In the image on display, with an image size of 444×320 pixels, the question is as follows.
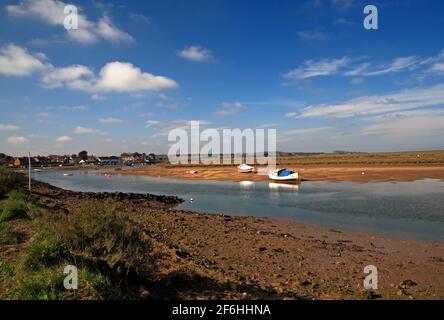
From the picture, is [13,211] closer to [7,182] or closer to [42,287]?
[42,287]

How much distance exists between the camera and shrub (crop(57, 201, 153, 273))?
22.1 ft

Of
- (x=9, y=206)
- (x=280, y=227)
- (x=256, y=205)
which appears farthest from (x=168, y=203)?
(x=9, y=206)

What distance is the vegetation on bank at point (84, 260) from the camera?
544 centimetres

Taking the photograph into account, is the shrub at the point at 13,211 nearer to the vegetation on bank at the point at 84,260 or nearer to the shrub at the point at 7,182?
the vegetation on bank at the point at 84,260

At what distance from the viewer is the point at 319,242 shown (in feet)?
45.0

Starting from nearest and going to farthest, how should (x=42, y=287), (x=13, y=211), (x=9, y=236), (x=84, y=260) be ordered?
1. (x=42, y=287)
2. (x=84, y=260)
3. (x=9, y=236)
4. (x=13, y=211)

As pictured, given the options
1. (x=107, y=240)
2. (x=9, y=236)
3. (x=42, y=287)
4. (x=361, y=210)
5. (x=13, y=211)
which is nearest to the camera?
(x=42, y=287)

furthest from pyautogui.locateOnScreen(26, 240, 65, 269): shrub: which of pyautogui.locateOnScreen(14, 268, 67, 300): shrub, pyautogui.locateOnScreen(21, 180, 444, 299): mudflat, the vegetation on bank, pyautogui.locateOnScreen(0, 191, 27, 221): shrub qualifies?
pyautogui.locateOnScreen(0, 191, 27, 221): shrub

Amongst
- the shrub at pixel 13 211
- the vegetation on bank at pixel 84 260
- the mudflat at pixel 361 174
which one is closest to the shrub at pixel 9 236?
the vegetation on bank at pixel 84 260

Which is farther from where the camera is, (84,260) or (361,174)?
(361,174)

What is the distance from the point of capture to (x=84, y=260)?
6.40 metres

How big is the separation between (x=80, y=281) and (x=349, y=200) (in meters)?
24.6

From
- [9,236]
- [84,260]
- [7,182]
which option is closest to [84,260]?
[84,260]

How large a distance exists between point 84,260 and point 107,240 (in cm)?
69
